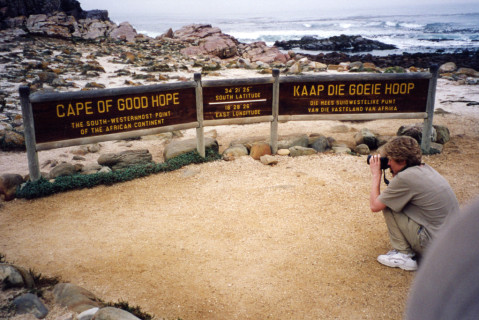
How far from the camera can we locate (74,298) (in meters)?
3.52

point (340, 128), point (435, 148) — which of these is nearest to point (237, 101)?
point (340, 128)

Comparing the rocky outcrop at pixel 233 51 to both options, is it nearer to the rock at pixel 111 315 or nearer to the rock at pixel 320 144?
the rock at pixel 320 144

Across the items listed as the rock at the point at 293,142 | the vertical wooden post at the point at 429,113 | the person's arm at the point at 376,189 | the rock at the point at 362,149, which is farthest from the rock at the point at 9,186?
the vertical wooden post at the point at 429,113

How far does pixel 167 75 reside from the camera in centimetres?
1719

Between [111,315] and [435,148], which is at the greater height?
[111,315]

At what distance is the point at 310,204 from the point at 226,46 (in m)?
24.9

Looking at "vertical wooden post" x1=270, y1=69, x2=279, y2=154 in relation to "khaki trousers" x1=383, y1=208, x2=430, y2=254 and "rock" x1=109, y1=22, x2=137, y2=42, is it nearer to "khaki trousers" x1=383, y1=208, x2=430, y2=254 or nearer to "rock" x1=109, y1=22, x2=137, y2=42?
"khaki trousers" x1=383, y1=208, x2=430, y2=254

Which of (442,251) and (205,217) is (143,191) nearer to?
(205,217)

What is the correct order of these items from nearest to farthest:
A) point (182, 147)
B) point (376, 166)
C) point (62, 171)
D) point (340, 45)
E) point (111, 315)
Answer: point (111, 315) < point (376, 166) < point (62, 171) < point (182, 147) < point (340, 45)

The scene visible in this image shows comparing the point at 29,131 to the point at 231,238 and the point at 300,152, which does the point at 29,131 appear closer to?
the point at 231,238

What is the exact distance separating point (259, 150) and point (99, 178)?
290cm

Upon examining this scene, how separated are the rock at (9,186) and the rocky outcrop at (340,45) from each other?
119 ft

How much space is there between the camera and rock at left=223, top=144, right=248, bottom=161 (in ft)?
25.7

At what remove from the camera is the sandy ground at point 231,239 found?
389 centimetres
